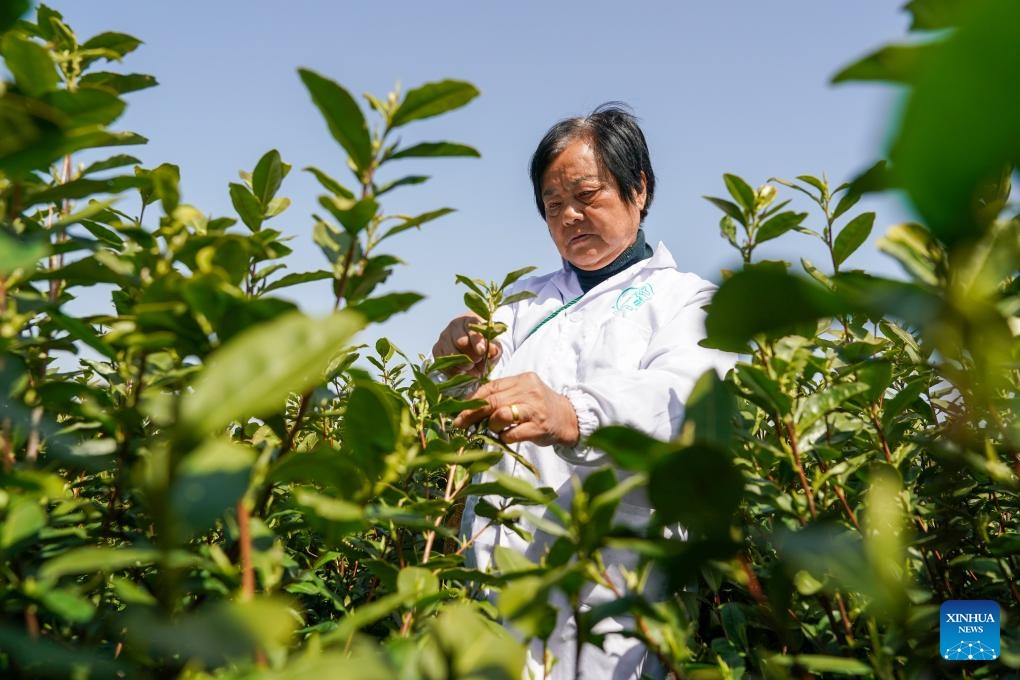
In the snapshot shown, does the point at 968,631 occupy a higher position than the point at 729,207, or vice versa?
the point at 729,207

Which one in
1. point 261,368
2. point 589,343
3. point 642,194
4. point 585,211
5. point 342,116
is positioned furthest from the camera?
point 642,194

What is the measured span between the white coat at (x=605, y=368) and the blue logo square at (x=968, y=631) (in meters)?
0.80

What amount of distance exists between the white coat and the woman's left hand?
12cm

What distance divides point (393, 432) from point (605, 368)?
1764 millimetres

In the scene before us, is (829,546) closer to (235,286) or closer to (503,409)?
(235,286)

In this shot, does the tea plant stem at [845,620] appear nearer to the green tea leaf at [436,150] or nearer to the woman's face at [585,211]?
the green tea leaf at [436,150]

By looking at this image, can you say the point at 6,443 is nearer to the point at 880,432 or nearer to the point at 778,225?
the point at 778,225

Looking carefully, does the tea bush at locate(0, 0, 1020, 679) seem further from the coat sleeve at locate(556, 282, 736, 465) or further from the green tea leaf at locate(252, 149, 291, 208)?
the coat sleeve at locate(556, 282, 736, 465)

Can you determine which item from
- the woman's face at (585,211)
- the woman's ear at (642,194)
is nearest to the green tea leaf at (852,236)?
the woman's face at (585,211)

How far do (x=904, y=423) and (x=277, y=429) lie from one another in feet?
3.83

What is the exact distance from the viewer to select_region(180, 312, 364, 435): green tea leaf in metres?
0.57

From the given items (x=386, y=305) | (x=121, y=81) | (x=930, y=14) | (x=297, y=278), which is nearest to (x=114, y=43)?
(x=121, y=81)

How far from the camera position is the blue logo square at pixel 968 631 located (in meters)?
1.06

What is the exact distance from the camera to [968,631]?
1098 millimetres
